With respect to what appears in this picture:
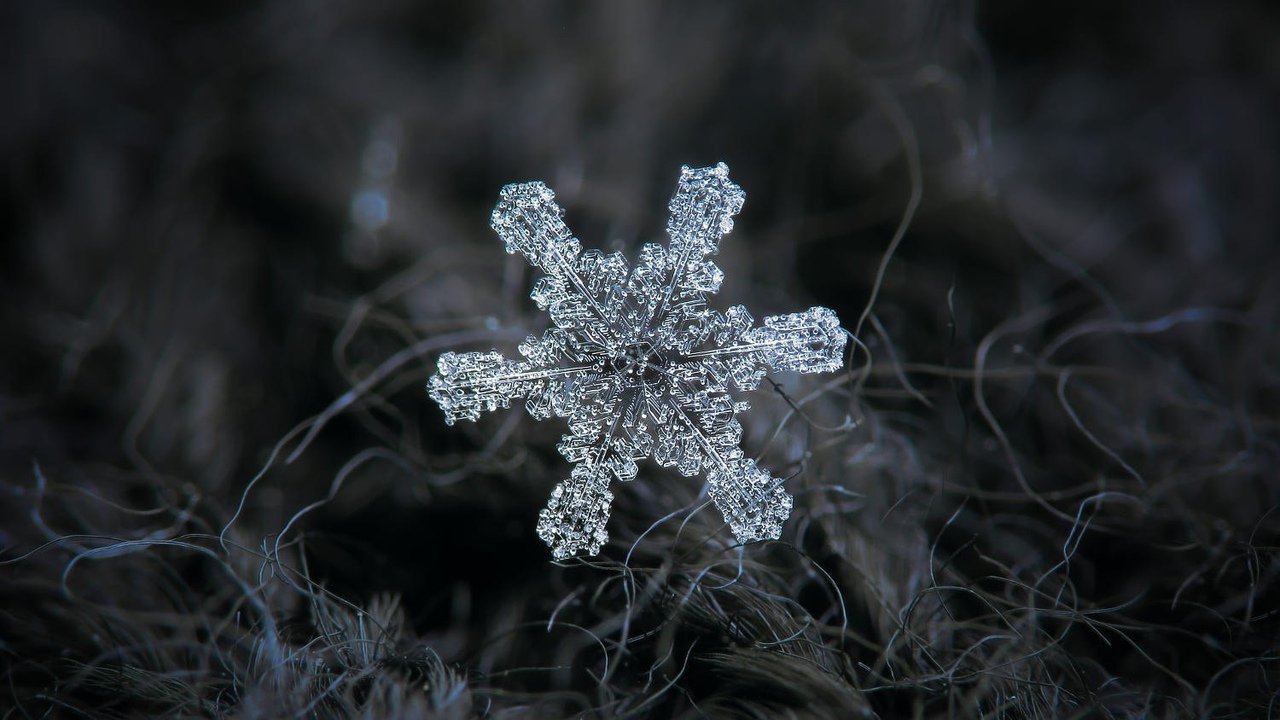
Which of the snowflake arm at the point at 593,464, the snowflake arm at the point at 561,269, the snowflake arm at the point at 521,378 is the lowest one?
the snowflake arm at the point at 593,464

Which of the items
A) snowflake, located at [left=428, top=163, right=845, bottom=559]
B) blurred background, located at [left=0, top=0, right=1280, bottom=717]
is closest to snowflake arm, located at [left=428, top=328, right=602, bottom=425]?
snowflake, located at [left=428, top=163, right=845, bottom=559]

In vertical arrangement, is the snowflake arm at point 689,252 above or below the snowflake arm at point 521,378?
above

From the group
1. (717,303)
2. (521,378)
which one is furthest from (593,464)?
(717,303)

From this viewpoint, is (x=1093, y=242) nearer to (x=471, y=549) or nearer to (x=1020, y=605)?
(x=1020, y=605)

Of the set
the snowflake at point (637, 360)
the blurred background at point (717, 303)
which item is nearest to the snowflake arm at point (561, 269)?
the snowflake at point (637, 360)

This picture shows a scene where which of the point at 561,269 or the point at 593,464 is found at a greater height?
the point at 561,269

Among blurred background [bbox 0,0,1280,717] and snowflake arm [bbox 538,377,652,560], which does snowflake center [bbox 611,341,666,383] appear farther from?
blurred background [bbox 0,0,1280,717]

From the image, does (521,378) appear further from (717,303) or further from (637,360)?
(717,303)

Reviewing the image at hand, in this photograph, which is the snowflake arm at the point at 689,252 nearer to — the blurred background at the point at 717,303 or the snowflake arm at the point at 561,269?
the snowflake arm at the point at 561,269
